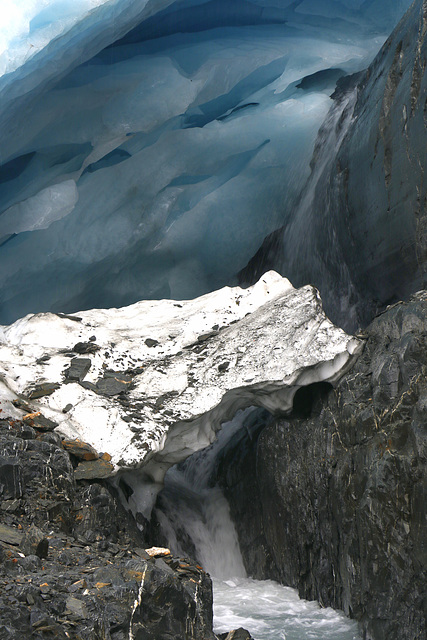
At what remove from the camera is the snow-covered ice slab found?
20.7 feet

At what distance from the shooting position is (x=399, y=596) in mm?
4984

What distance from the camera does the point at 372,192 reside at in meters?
7.07

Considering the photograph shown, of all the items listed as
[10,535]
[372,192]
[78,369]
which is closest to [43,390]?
[78,369]

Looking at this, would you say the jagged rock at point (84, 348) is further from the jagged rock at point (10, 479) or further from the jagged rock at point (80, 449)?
the jagged rock at point (10, 479)

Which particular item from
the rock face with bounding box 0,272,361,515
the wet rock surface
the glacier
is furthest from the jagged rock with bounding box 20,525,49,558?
the glacier

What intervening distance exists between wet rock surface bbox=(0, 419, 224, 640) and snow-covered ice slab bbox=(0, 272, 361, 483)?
1.53ft

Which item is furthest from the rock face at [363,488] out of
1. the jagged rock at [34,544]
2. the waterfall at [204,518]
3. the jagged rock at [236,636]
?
the jagged rock at [34,544]

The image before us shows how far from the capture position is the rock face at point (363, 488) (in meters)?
4.98

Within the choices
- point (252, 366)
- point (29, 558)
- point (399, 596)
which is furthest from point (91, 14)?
point (399, 596)

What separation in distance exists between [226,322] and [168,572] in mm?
3589

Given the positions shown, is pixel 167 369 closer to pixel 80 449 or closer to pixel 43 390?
pixel 43 390

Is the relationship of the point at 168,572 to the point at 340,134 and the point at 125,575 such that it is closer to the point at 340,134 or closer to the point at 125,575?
the point at 125,575

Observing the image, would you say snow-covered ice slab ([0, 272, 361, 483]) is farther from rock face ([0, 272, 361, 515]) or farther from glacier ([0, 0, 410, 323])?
glacier ([0, 0, 410, 323])

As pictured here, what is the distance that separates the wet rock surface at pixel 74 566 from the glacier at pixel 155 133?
4.17 metres
